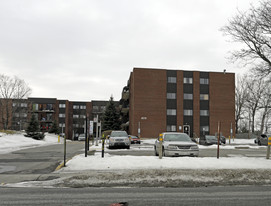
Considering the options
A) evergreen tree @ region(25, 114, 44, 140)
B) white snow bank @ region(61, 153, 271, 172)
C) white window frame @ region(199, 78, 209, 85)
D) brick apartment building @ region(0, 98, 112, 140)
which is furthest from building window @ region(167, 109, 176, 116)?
white snow bank @ region(61, 153, 271, 172)

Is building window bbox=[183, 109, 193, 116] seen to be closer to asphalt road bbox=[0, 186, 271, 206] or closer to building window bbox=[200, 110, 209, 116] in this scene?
building window bbox=[200, 110, 209, 116]

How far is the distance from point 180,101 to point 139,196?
5228 cm

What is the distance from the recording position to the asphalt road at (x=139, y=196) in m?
5.63

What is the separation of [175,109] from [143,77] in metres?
9.44

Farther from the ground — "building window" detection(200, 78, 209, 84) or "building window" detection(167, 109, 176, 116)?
"building window" detection(200, 78, 209, 84)

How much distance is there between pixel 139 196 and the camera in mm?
6207

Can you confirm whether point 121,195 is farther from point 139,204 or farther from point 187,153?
point 187,153

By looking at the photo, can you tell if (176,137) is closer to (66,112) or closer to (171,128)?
(171,128)

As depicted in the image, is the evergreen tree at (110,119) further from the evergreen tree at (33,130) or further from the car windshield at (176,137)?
the car windshield at (176,137)

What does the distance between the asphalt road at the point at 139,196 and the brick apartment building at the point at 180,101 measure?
47.0m

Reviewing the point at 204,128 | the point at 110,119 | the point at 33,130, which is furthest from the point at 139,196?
the point at 110,119

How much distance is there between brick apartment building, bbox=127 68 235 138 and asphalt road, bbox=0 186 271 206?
47020 mm

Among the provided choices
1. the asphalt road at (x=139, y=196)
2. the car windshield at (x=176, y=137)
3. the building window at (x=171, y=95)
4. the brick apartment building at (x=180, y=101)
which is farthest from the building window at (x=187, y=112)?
the asphalt road at (x=139, y=196)

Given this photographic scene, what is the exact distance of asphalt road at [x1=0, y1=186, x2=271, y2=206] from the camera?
5633 mm
